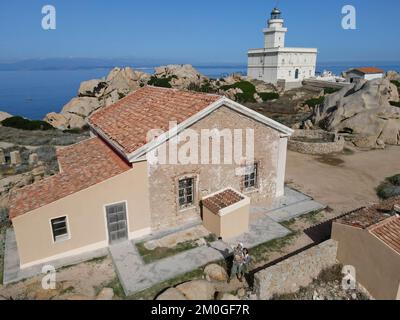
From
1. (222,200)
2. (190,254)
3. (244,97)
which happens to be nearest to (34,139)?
(222,200)

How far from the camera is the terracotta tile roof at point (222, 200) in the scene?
44.8ft

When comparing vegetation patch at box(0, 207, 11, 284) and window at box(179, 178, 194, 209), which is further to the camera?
window at box(179, 178, 194, 209)

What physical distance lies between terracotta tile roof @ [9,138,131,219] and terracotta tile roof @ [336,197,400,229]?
9578mm

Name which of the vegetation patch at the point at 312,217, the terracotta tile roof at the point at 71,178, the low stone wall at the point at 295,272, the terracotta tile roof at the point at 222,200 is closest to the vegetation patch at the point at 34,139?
the terracotta tile roof at the point at 71,178

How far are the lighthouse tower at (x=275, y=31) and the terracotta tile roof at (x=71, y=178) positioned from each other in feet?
261

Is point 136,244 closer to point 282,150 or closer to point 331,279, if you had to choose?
point 331,279

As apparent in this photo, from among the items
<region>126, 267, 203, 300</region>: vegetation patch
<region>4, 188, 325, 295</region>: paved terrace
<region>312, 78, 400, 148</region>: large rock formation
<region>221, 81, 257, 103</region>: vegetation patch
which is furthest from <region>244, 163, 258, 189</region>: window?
<region>221, 81, 257, 103</region>: vegetation patch

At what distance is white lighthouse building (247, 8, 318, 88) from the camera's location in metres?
81.9

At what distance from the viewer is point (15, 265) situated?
460 inches

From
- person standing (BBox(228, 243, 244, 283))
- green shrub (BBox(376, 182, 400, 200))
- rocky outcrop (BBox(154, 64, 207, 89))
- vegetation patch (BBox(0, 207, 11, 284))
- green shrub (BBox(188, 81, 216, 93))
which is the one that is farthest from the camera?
rocky outcrop (BBox(154, 64, 207, 89))

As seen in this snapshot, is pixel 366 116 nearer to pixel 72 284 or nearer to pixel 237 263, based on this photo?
pixel 237 263

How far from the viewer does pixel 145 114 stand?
616 inches

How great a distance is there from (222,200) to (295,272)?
184 inches

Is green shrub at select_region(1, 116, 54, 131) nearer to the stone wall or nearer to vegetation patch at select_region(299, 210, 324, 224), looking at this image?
the stone wall
